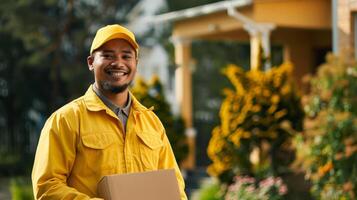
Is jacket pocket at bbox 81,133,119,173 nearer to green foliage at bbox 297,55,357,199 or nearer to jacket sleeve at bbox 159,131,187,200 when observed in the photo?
jacket sleeve at bbox 159,131,187,200

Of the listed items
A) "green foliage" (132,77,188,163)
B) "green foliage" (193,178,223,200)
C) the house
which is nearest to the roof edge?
the house

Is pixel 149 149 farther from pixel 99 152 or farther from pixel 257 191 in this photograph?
pixel 257 191

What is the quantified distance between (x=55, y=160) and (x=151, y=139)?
19.3 inches

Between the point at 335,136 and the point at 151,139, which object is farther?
the point at 335,136

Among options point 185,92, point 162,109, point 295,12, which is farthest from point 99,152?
point 185,92

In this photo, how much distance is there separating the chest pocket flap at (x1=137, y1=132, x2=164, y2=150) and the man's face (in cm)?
23

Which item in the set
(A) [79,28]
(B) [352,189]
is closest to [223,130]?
(B) [352,189]

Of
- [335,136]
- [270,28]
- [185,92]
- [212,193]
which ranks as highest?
[270,28]

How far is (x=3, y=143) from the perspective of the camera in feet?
81.1

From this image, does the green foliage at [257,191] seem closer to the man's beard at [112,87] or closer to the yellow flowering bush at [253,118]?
the yellow flowering bush at [253,118]

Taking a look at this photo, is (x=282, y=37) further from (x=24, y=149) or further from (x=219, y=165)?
(x=24, y=149)

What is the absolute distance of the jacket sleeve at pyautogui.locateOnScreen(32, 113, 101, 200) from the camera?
3127 millimetres

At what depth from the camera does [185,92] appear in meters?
17.5

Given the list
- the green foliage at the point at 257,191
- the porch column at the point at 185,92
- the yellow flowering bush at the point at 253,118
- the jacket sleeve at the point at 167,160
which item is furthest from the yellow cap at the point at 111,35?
the porch column at the point at 185,92
